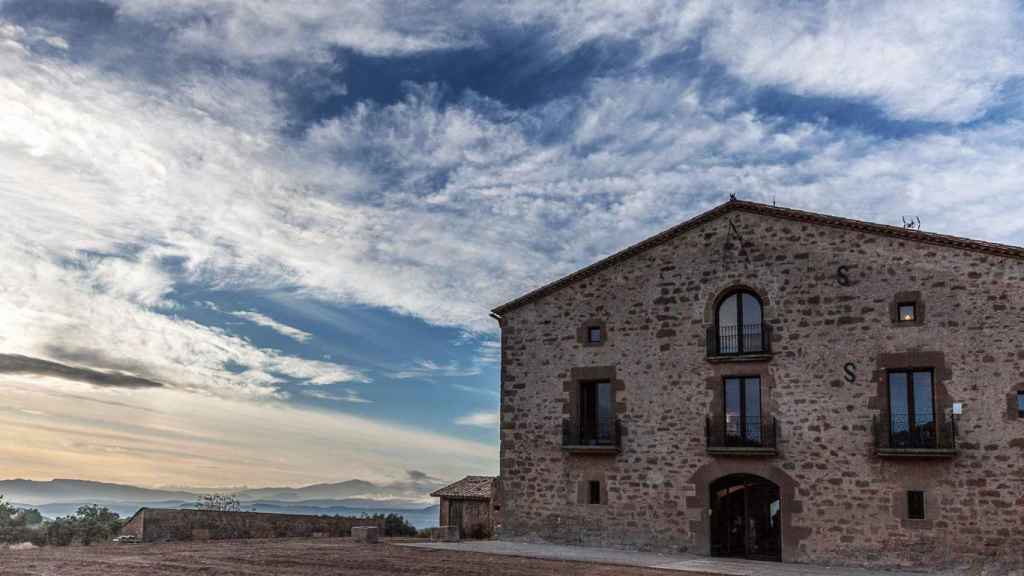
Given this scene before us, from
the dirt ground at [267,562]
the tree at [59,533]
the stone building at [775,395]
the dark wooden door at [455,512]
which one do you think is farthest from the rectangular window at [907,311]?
the tree at [59,533]

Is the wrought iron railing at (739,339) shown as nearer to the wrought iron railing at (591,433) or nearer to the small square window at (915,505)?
the wrought iron railing at (591,433)

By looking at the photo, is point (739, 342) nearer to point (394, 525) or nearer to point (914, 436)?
point (914, 436)

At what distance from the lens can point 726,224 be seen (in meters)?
21.7

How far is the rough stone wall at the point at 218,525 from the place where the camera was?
1997 cm

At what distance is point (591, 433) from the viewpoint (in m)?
22.5

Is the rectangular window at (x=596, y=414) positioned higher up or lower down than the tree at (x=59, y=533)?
higher up

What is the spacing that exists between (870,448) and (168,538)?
16.3m

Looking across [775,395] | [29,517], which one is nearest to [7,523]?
[29,517]

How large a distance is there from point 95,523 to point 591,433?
12.6 meters

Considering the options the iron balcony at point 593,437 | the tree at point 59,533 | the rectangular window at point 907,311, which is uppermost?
the rectangular window at point 907,311

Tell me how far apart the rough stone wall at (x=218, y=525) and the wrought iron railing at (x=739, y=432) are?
36.9ft

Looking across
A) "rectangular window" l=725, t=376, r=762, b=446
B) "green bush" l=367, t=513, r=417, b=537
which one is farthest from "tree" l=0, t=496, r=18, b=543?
"rectangular window" l=725, t=376, r=762, b=446

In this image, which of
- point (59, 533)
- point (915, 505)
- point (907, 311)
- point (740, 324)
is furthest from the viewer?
point (740, 324)

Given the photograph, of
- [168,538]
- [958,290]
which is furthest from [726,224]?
[168,538]
